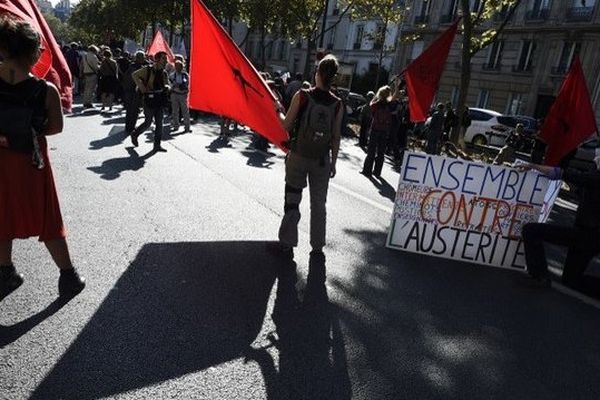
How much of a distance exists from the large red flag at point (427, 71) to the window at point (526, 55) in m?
27.9

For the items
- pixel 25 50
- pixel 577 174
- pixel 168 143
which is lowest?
pixel 168 143

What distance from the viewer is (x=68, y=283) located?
3.57 meters

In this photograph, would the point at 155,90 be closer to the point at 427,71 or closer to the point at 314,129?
the point at 427,71

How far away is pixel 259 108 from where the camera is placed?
5160 mm

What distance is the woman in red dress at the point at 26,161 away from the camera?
117 inches

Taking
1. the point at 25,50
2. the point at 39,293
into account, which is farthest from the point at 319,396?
the point at 25,50

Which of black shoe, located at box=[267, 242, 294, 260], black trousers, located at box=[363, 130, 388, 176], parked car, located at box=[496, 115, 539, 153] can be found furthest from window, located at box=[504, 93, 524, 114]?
black shoe, located at box=[267, 242, 294, 260]

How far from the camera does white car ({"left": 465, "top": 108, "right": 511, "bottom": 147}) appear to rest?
67.1 feet

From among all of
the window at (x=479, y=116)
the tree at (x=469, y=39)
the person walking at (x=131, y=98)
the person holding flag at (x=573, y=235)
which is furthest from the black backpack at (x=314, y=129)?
the window at (x=479, y=116)

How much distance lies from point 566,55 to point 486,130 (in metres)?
14.0

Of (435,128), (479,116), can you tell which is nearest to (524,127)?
(479,116)

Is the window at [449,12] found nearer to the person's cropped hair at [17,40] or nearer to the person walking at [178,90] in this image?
the person walking at [178,90]

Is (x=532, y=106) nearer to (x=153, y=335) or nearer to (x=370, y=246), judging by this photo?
(x=370, y=246)

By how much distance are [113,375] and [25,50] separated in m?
1.96
